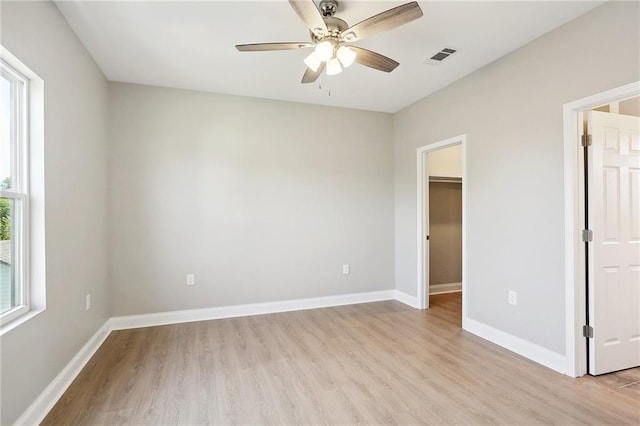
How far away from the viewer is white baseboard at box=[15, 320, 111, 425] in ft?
6.01

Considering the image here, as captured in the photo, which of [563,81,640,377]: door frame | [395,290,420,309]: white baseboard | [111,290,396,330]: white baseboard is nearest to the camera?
[563,81,640,377]: door frame

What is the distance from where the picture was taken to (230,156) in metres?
3.87

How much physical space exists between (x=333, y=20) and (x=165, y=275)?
124 inches

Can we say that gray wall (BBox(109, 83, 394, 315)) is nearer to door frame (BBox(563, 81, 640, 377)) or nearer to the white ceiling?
the white ceiling

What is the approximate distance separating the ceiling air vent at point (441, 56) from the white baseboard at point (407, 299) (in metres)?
2.88

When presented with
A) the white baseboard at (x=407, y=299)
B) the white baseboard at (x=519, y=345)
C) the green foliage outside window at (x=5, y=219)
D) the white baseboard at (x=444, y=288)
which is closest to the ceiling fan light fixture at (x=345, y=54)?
the green foliage outside window at (x=5, y=219)

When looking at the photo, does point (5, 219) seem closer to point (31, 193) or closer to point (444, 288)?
point (31, 193)

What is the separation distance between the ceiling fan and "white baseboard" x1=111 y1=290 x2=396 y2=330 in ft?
9.48

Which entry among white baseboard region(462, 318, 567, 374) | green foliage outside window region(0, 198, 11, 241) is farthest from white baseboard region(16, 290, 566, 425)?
green foliage outside window region(0, 198, 11, 241)

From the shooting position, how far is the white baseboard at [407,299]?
422cm

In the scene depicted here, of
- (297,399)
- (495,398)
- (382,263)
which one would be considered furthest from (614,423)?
(382,263)

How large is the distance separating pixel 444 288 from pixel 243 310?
10.3 feet

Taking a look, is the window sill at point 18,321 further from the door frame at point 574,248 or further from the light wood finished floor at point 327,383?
the door frame at point 574,248

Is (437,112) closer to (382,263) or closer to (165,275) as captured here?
(382,263)
